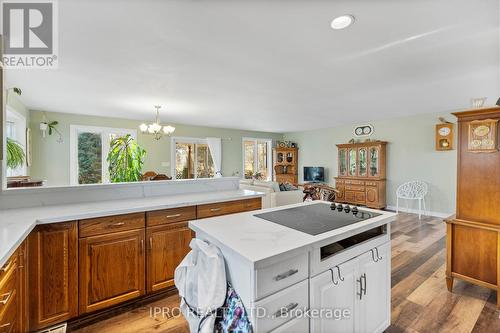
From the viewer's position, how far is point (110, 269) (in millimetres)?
1866

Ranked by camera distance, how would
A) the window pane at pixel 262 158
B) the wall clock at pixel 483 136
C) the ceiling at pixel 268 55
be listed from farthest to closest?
1. the window pane at pixel 262 158
2. the wall clock at pixel 483 136
3. the ceiling at pixel 268 55

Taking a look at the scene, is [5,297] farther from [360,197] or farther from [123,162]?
[360,197]

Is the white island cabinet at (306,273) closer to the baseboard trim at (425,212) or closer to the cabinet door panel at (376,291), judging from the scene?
the cabinet door panel at (376,291)

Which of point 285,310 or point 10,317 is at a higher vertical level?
point 285,310

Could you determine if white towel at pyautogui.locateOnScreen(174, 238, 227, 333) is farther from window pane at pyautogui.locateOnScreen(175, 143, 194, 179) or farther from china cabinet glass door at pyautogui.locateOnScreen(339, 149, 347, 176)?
china cabinet glass door at pyautogui.locateOnScreen(339, 149, 347, 176)

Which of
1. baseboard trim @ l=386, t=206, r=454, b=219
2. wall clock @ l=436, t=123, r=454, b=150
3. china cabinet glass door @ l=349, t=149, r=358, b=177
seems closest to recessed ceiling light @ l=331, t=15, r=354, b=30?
wall clock @ l=436, t=123, r=454, b=150

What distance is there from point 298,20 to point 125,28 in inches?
57.6

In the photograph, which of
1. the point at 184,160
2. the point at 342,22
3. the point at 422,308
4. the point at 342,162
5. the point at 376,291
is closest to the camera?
the point at 376,291

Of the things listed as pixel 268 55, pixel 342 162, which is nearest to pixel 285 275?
pixel 268 55

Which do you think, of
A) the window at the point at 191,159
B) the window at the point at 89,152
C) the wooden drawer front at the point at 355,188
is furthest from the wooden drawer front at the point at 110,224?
the wooden drawer front at the point at 355,188

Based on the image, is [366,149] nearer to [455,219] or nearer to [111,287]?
[455,219]

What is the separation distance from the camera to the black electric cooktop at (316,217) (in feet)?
4.57

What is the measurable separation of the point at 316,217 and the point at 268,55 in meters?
1.79

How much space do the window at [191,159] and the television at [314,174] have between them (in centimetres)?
326
